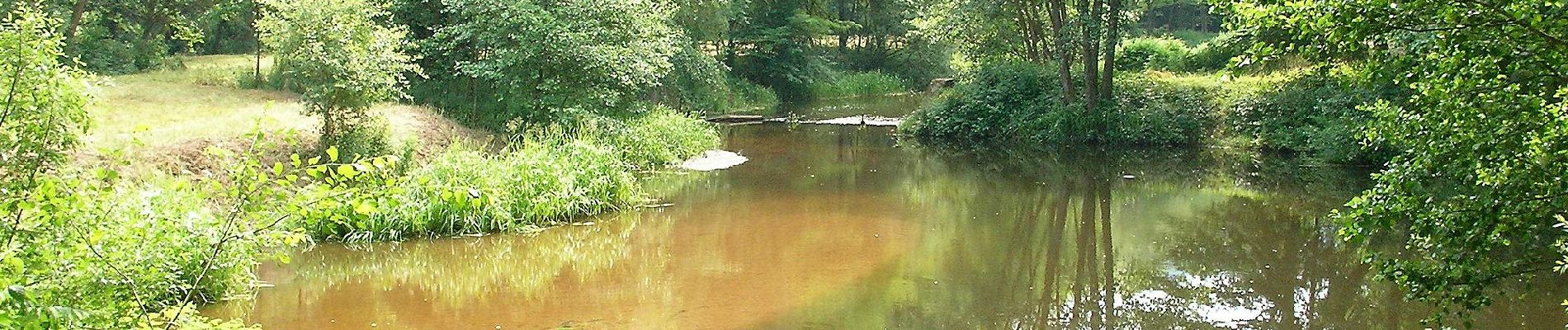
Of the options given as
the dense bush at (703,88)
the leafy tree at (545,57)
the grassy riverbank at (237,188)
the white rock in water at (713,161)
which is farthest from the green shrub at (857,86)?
the leafy tree at (545,57)

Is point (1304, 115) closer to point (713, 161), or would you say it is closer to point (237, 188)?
point (713, 161)

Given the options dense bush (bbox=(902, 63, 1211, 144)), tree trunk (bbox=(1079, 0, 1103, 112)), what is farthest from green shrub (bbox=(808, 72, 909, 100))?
tree trunk (bbox=(1079, 0, 1103, 112))

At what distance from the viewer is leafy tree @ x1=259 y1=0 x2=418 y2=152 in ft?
47.2

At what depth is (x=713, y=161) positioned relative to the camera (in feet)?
68.2

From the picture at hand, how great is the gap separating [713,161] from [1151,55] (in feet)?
52.8

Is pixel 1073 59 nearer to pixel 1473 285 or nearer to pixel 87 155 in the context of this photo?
pixel 87 155

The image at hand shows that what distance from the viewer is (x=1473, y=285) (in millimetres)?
5352

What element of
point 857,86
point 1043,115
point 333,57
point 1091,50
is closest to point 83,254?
point 333,57

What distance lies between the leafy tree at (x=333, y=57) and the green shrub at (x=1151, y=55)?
20539 mm

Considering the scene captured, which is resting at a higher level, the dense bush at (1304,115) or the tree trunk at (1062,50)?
the tree trunk at (1062,50)

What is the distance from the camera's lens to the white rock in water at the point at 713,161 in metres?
19.9

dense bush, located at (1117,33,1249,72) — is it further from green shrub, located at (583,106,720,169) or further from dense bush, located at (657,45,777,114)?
green shrub, located at (583,106,720,169)

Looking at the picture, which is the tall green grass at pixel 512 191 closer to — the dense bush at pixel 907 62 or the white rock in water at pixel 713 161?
the white rock in water at pixel 713 161

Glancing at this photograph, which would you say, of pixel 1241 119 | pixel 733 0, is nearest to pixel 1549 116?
pixel 1241 119
